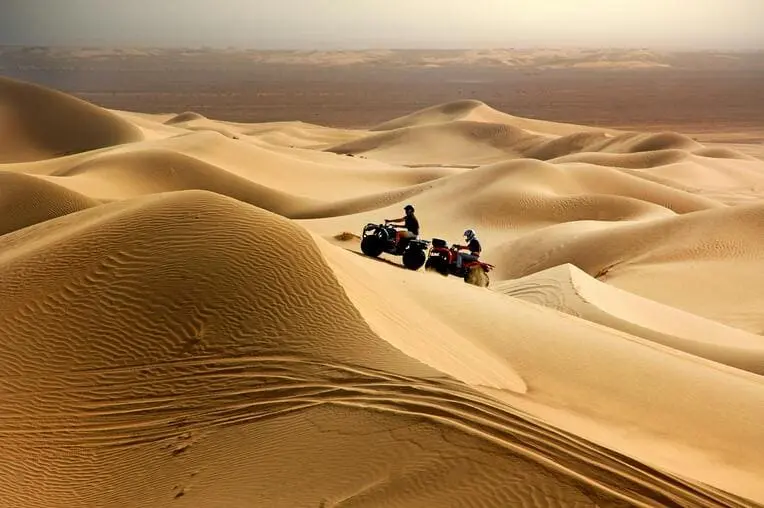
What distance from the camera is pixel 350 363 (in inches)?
244

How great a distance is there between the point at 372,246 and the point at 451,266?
1539 mm

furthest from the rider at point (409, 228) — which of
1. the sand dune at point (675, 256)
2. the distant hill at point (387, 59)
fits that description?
the distant hill at point (387, 59)

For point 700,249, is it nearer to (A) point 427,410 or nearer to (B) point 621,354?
(B) point 621,354

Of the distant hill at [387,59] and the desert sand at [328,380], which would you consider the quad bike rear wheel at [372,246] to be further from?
the distant hill at [387,59]

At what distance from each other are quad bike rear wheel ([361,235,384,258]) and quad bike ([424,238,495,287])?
0.94 m

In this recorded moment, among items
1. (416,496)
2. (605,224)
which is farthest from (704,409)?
(605,224)

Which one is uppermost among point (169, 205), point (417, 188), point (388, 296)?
point (169, 205)

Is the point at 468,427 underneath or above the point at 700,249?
above

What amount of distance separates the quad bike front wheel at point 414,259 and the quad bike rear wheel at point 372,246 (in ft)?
1.89

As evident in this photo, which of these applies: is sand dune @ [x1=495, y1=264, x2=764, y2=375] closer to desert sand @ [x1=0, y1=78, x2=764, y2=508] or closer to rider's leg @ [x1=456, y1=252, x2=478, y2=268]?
desert sand @ [x1=0, y1=78, x2=764, y2=508]

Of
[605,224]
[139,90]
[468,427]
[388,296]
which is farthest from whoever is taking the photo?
[139,90]

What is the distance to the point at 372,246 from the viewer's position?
45.8 feet

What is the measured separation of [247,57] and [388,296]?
607 feet

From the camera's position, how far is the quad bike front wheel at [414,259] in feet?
44.3
